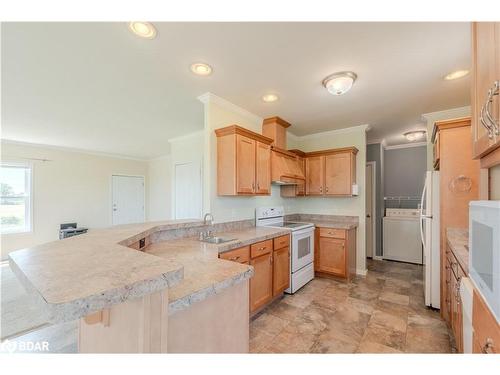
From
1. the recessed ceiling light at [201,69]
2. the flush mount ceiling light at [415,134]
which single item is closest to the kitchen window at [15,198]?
the recessed ceiling light at [201,69]

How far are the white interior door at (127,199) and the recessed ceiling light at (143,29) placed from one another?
18.3 ft

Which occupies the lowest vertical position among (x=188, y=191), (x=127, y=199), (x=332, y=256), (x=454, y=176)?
(x=332, y=256)

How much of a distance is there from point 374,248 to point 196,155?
426cm

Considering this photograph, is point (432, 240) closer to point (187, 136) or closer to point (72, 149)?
point (187, 136)

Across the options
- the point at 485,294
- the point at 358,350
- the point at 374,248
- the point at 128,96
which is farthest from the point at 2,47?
the point at 374,248

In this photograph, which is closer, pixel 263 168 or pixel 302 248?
pixel 263 168

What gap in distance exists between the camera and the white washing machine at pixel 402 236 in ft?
13.9

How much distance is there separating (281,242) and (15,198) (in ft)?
18.7

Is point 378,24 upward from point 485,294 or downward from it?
upward

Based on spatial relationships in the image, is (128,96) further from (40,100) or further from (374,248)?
(374,248)

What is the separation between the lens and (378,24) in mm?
1501

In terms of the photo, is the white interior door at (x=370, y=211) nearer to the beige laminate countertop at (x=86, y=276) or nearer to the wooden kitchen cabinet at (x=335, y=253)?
the wooden kitchen cabinet at (x=335, y=253)

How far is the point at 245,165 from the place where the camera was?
2.68 m

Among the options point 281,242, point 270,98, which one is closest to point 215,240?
point 281,242
